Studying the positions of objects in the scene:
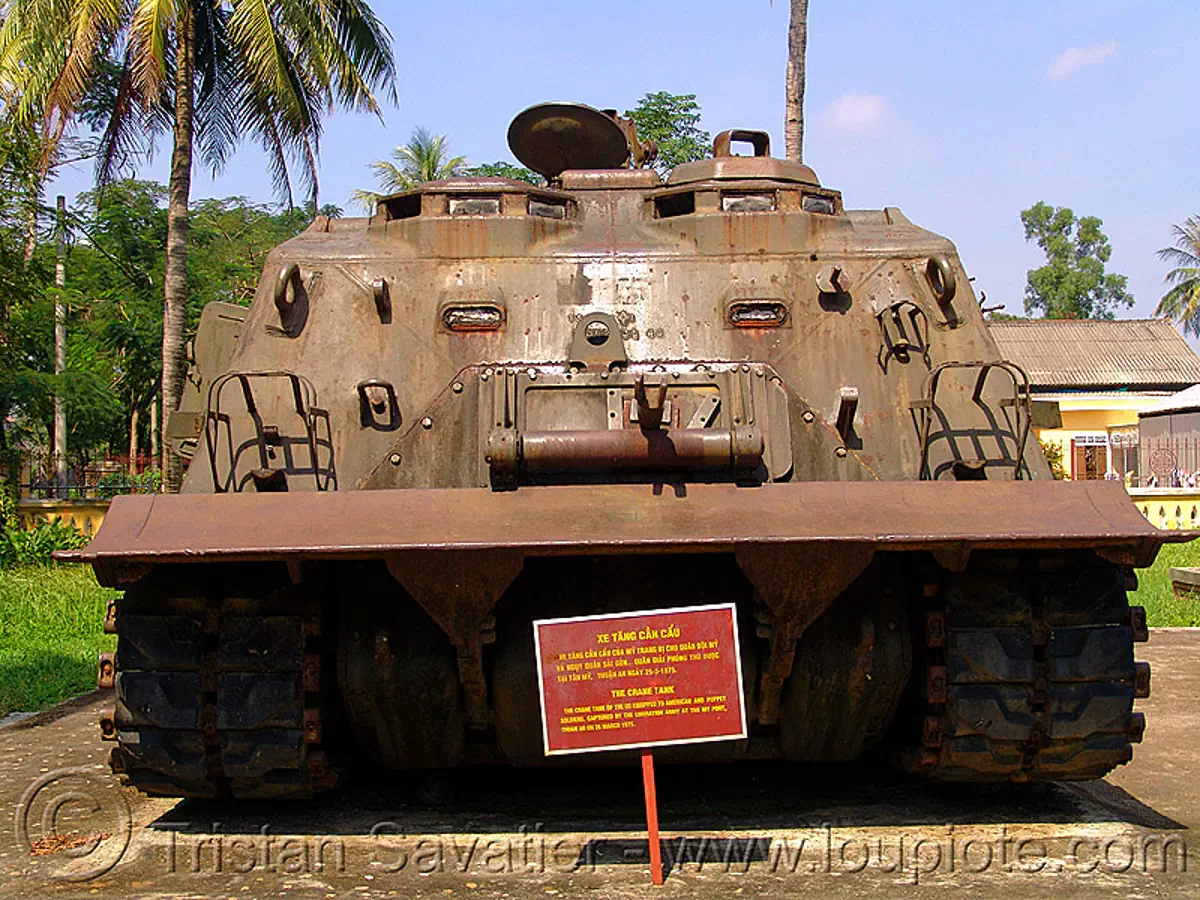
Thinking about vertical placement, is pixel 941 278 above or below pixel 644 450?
above

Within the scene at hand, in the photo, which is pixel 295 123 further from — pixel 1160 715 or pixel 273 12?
pixel 1160 715

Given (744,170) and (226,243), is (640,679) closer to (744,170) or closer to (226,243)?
(744,170)

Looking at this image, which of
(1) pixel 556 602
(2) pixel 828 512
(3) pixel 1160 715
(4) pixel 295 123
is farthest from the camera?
(4) pixel 295 123

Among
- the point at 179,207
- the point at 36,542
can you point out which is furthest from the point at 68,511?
the point at 179,207

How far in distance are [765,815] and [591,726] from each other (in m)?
1.32


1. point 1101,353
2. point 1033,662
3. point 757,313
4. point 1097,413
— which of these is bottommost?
point 1033,662

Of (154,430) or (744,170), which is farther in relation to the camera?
(154,430)

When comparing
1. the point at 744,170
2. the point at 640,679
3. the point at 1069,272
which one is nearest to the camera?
the point at 640,679


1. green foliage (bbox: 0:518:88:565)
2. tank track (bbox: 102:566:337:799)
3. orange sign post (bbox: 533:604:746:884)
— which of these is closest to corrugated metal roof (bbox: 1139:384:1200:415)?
green foliage (bbox: 0:518:88:565)

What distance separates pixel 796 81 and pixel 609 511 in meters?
14.2

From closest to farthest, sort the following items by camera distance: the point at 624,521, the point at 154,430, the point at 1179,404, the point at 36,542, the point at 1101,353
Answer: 1. the point at 624,521
2. the point at 36,542
3. the point at 154,430
4. the point at 1179,404
5. the point at 1101,353

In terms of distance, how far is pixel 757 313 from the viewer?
6.64 meters

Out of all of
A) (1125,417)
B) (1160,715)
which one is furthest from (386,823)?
(1125,417)

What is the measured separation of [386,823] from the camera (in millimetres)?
6055
